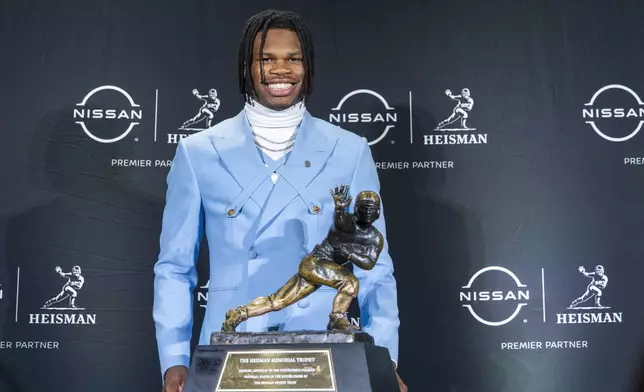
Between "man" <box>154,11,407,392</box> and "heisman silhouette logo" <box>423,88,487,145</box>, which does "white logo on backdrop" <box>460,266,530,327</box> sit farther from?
"man" <box>154,11,407,392</box>

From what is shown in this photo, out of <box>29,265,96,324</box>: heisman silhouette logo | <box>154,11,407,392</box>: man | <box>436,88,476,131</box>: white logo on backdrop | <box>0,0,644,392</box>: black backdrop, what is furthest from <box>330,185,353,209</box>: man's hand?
<box>29,265,96,324</box>: heisman silhouette logo

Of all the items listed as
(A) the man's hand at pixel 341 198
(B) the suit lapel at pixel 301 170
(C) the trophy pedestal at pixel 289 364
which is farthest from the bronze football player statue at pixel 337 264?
(B) the suit lapel at pixel 301 170

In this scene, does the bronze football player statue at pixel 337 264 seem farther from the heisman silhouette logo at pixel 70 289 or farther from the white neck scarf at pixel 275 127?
the heisman silhouette logo at pixel 70 289

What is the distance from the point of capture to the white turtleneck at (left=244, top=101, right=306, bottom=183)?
2633 mm

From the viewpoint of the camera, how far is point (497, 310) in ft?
11.6

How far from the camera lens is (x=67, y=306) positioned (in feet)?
11.8

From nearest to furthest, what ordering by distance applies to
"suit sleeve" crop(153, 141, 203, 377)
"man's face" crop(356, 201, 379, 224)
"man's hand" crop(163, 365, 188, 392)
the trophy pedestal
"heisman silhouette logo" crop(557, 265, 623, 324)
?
the trophy pedestal, "man's face" crop(356, 201, 379, 224), "man's hand" crop(163, 365, 188, 392), "suit sleeve" crop(153, 141, 203, 377), "heisman silhouette logo" crop(557, 265, 623, 324)

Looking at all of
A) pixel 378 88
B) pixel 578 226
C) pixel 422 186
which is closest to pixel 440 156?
pixel 422 186

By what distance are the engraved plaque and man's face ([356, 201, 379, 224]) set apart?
0.34 m

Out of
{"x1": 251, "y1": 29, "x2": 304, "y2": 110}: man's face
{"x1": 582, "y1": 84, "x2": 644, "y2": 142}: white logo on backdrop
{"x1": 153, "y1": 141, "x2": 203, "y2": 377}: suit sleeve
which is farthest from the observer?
{"x1": 582, "y1": 84, "x2": 644, "y2": 142}: white logo on backdrop

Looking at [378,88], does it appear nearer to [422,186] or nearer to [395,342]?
[422,186]

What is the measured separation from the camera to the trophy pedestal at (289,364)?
1894 mm

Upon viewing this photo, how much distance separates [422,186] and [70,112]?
1.52 meters

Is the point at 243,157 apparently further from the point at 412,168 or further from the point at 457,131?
the point at 457,131
